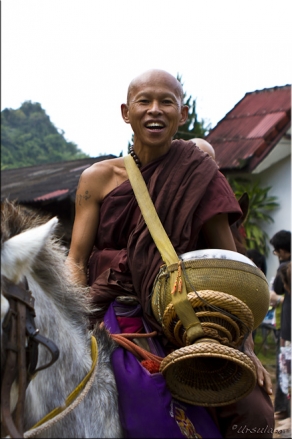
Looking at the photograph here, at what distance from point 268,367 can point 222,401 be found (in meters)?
9.28

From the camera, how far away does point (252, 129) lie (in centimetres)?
Result: 1686

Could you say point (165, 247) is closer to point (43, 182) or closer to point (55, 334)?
point (55, 334)

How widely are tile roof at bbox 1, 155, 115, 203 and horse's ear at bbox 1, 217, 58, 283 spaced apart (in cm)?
853

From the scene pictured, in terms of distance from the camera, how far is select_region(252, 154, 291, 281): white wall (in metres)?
15.4

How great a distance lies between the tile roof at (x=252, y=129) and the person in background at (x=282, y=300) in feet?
17.1

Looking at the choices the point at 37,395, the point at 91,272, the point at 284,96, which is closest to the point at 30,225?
the point at 37,395

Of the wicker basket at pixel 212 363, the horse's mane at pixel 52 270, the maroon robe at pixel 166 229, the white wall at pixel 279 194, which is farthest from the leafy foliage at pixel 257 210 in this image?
the horse's mane at pixel 52 270

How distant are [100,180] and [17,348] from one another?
1.48 m

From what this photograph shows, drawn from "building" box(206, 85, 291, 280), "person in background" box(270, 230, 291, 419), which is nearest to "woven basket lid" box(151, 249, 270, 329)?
"person in background" box(270, 230, 291, 419)

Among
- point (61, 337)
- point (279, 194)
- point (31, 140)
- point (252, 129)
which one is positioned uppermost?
point (31, 140)

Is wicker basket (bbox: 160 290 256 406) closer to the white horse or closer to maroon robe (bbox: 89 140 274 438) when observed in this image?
maroon robe (bbox: 89 140 274 438)

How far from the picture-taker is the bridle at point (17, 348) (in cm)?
226

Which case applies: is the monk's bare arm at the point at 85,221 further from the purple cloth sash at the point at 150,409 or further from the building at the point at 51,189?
the building at the point at 51,189

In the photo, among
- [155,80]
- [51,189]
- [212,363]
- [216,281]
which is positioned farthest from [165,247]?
[51,189]
